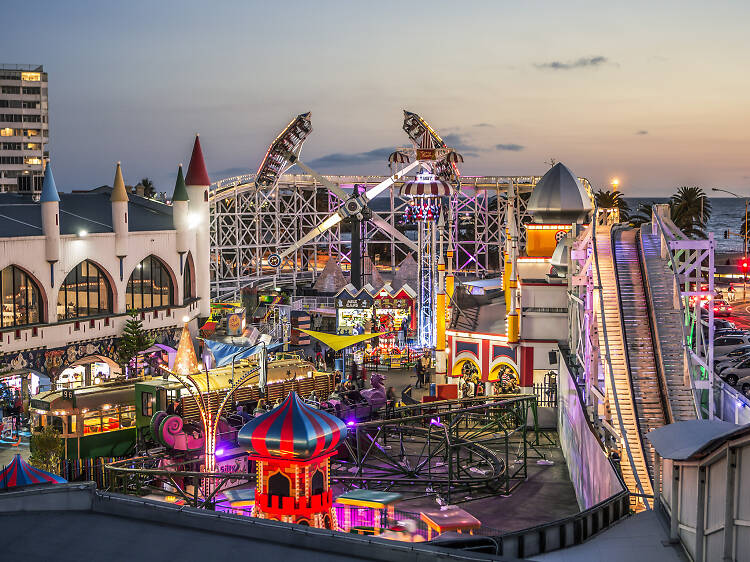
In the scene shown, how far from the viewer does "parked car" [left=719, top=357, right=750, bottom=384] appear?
32469mm

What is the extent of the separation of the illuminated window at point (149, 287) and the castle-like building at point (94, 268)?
0.04 m

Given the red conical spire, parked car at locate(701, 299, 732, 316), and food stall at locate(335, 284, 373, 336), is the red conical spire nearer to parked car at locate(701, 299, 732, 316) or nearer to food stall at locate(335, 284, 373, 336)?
food stall at locate(335, 284, 373, 336)

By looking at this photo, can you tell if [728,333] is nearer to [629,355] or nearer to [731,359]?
[731,359]

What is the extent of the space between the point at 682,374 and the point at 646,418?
6.28ft

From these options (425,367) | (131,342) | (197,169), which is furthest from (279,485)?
(197,169)

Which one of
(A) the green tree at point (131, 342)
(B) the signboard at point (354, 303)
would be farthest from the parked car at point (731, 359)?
(A) the green tree at point (131, 342)

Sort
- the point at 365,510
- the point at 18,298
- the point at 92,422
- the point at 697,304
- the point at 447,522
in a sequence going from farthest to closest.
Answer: the point at 18,298
the point at 92,422
the point at 697,304
the point at 365,510
the point at 447,522

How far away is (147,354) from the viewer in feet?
126

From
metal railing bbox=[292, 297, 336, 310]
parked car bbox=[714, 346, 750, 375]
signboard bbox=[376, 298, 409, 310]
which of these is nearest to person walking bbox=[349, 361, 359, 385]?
signboard bbox=[376, 298, 409, 310]

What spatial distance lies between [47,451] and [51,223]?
46.7ft

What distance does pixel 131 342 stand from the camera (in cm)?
3722

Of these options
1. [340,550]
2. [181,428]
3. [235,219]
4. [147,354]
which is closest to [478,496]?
[181,428]

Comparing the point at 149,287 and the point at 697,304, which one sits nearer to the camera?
the point at 697,304

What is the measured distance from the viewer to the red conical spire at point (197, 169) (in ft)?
146
